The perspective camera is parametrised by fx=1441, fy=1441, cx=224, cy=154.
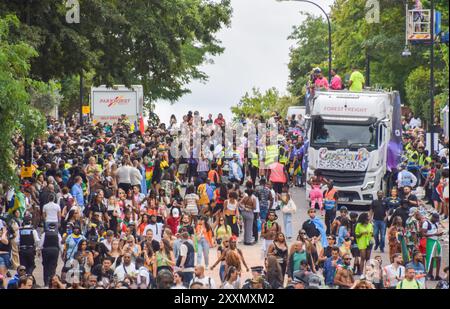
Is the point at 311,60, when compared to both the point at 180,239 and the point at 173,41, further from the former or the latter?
the point at 180,239

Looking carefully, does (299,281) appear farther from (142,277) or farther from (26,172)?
(26,172)

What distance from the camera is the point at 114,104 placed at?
63.7 m

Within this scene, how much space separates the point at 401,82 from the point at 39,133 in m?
44.0

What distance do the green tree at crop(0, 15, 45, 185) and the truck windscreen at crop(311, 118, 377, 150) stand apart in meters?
9.33

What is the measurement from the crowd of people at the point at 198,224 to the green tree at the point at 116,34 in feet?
7.46

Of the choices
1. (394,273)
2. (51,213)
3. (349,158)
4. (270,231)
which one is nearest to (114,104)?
(349,158)

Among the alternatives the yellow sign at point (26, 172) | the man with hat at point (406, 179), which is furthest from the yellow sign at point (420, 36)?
the yellow sign at point (26, 172)

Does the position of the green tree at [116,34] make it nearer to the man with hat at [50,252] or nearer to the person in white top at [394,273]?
the man with hat at [50,252]

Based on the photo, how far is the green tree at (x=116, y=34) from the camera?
38969 millimetres

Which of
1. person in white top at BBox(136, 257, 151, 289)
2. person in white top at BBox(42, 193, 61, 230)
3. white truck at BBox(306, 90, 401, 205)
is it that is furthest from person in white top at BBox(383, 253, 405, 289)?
white truck at BBox(306, 90, 401, 205)

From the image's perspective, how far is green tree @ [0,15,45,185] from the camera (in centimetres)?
2973
